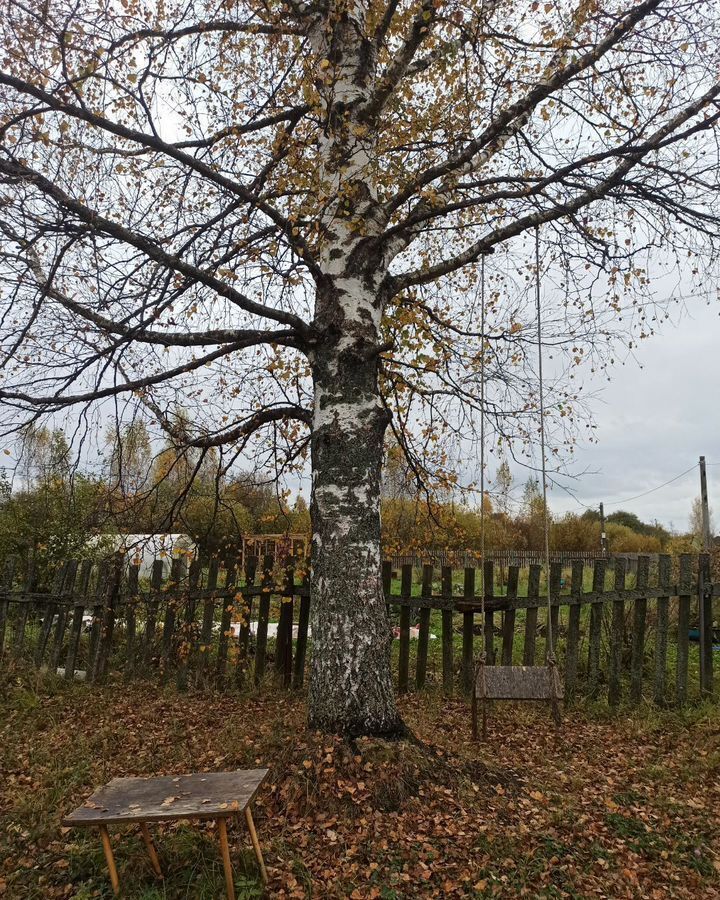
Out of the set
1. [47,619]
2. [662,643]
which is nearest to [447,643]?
[662,643]

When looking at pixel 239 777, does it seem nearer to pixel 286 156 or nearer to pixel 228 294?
pixel 228 294

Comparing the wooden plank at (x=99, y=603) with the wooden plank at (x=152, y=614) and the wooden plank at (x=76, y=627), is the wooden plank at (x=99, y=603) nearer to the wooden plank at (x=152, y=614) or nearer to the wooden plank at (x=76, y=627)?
the wooden plank at (x=76, y=627)

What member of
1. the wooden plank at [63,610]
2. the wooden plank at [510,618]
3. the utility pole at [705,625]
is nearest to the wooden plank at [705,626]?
the utility pole at [705,625]

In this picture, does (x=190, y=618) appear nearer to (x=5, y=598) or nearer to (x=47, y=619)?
(x=47, y=619)

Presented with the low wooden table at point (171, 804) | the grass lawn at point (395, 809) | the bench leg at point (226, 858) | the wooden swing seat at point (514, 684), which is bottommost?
the grass lawn at point (395, 809)

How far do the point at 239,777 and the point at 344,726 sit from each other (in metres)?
1.00

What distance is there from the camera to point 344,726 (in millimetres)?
4066

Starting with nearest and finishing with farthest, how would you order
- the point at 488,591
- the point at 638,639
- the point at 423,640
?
the point at 638,639, the point at 488,591, the point at 423,640

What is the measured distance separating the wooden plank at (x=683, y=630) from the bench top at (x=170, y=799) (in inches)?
182

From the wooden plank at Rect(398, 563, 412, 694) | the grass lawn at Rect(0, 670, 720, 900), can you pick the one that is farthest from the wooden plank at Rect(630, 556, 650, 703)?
the wooden plank at Rect(398, 563, 412, 694)

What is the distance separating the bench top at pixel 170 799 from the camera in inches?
108

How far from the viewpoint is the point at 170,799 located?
9.62ft

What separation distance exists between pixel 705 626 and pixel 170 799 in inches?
225

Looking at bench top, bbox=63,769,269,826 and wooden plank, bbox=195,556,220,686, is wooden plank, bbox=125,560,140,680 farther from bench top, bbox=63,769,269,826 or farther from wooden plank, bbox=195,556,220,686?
bench top, bbox=63,769,269,826
